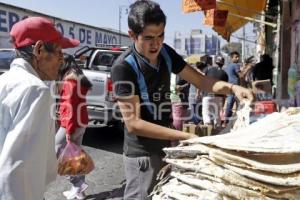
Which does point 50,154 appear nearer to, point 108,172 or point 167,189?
point 167,189

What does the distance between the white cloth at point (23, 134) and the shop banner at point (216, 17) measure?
11.3 metres

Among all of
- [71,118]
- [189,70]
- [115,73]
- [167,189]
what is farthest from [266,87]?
[71,118]

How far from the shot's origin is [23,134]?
1993 millimetres

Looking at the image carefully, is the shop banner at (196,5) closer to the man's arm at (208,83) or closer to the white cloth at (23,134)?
the man's arm at (208,83)

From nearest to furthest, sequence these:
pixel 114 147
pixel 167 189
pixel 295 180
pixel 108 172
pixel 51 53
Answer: pixel 295 180 < pixel 167 189 < pixel 51 53 < pixel 108 172 < pixel 114 147

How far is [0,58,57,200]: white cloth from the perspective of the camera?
199cm

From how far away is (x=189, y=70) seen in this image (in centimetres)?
312

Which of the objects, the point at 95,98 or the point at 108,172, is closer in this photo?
the point at 108,172

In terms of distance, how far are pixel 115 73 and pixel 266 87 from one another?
115 cm

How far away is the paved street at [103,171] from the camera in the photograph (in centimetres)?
604

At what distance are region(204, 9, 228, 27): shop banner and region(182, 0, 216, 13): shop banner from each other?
4015 mm

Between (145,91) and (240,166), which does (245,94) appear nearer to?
(145,91)

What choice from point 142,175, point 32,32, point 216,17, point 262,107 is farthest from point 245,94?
point 216,17

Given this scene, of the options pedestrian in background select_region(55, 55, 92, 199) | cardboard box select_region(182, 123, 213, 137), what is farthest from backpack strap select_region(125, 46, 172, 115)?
cardboard box select_region(182, 123, 213, 137)
